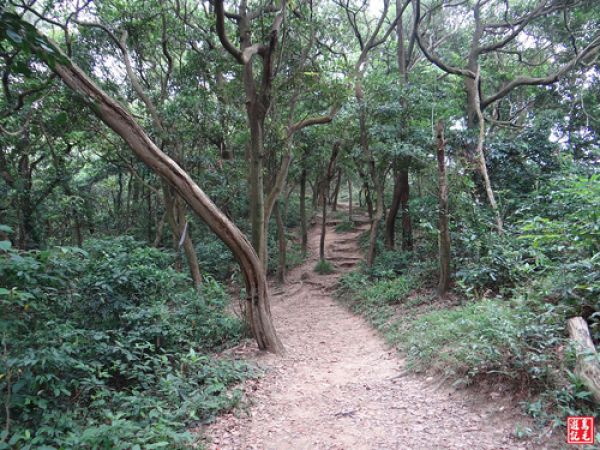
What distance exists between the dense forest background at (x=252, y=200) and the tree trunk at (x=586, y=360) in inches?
2.8

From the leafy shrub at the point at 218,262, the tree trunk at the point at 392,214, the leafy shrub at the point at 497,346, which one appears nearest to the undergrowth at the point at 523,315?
the leafy shrub at the point at 497,346

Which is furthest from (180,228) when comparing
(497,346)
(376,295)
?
(497,346)

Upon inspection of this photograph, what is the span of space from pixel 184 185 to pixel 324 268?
949 cm

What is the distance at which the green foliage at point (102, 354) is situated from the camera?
285 centimetres

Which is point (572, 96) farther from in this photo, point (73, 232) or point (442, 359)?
point (73, 232)

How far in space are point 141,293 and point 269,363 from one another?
2268 millimetres

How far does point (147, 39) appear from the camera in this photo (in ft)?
28.3

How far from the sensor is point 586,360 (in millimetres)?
2809

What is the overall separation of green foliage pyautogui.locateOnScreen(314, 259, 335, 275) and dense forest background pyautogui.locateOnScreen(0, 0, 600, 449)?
0.10 meters

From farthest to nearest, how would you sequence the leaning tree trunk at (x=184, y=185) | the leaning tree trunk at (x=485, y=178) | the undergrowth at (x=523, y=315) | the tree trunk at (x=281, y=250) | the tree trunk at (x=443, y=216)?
the tree trunk at (x=281, y=250), the leaning tree trunk at (x=485, y=178), the tree trunk at (x=443, y=216), the leaning tree trunk at (x=184, y=185), the undergrowth at (x=523, y=315)

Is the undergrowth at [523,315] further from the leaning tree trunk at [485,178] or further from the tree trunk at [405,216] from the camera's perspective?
the tree trunk at [405,216]

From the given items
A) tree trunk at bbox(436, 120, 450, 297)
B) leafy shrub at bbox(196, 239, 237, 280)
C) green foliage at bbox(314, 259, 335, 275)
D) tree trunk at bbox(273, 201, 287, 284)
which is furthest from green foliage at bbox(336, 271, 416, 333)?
leafy shrub at bbox(196, 239, 237, 280)

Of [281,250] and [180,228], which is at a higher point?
[180,228]

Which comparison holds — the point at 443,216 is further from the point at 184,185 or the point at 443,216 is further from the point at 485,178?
the point at 184,185
